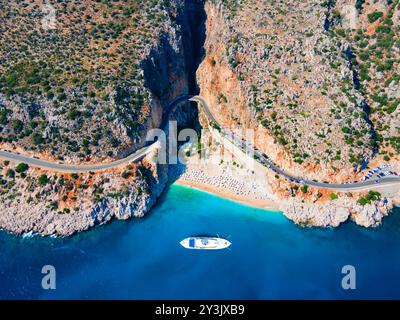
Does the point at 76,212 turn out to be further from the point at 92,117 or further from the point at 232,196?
the point at 232,196

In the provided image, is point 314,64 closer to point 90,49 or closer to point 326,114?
point 326,114

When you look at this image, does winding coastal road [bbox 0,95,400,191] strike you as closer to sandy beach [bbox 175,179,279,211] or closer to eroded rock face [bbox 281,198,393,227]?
eroded rock face [bbox 281,198,393,227]

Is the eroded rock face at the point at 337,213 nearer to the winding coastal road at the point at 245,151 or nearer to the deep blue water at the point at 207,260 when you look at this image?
the deep blue water at the point at 207,260

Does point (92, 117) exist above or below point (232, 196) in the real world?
above

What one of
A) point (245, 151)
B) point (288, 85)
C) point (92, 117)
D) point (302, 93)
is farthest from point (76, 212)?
point (302, 93)

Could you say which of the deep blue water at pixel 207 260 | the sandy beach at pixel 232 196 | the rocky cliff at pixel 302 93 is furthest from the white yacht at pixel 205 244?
the rocky cliff at pixel 302 93

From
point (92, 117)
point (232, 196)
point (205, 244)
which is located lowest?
point (205, 244)
